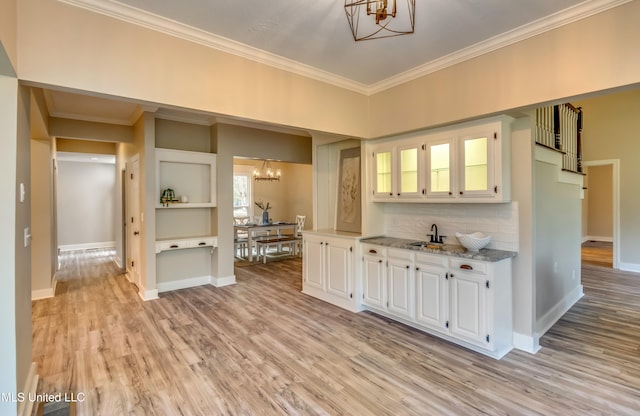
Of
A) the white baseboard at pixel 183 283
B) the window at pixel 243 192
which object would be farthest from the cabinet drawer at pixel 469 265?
the window at pixel 243 192

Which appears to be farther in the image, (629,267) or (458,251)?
(629,267)

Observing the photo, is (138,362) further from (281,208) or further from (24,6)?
(281,208)

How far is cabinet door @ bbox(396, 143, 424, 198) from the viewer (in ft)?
12.3

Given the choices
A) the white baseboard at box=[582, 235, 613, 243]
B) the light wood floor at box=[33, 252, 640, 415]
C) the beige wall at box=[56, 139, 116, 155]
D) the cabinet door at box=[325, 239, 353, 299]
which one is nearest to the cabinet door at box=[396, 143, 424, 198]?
the cabinet door at box=[325, 239, 353, 299]

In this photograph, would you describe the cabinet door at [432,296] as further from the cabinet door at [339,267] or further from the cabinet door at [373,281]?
the cabinet door at [339,267]

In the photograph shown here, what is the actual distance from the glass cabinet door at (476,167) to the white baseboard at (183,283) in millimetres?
4339

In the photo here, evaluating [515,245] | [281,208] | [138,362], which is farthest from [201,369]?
[281,208]

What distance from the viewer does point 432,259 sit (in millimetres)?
3334

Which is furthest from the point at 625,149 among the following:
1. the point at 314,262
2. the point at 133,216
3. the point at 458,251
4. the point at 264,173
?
the point at 133,216

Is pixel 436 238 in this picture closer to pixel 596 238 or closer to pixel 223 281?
pixel 223 281

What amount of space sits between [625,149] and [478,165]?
19.1 feet

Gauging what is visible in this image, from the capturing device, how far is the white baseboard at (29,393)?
2045mm

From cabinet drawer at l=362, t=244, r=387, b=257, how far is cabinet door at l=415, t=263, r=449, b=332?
1.63ft

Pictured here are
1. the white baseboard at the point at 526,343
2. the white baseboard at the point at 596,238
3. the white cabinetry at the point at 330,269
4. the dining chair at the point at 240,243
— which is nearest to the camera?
the white baseboard at the point at 526,343
